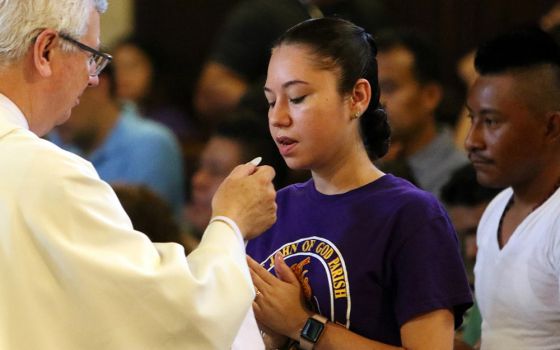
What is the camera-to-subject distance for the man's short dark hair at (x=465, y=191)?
13.9 ft

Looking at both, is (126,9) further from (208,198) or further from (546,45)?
(546,45)

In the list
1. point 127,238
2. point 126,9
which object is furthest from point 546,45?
point 126,9

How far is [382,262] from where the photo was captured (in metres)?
2.63

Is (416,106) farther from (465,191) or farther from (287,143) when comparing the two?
(287,143)

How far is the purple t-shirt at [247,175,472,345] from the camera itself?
2.61 metres

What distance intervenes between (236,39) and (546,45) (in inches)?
103

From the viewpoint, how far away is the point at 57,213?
8.11 feet

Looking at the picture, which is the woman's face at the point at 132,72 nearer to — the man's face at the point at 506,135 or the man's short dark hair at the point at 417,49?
the man's short dark hair at the point at 417,49

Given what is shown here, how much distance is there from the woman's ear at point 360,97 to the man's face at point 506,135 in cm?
48

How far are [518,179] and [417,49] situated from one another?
2110 millimetres

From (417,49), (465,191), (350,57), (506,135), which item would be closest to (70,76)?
(350,57)

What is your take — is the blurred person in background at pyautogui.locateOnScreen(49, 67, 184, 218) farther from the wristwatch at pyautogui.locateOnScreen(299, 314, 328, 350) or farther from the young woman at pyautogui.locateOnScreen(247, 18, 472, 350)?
the wristwatch at pyautogui.locateOnScreen(299, 314, 328, 350)

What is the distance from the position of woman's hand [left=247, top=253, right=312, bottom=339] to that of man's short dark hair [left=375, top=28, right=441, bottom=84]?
245cm

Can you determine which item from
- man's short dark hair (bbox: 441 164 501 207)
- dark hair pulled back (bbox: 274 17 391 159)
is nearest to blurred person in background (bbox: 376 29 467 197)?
man's short dark hair (bbox: 441 164 501 207)
